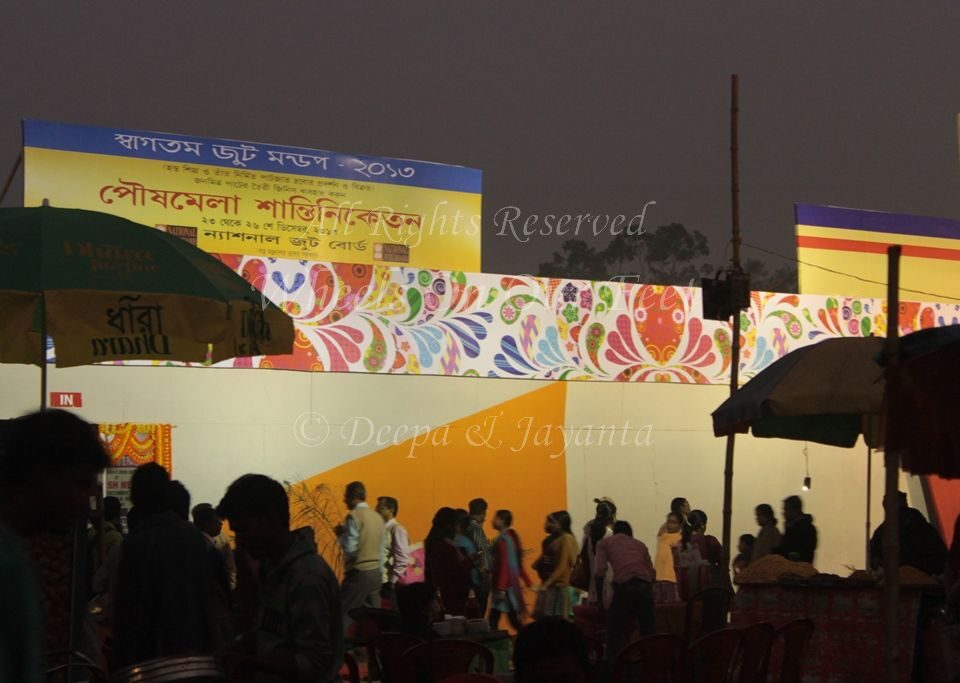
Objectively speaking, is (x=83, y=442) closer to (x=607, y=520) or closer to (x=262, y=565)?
(x=262, y=565)

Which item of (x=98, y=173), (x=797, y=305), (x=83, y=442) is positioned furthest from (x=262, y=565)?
(x=797, y=305)

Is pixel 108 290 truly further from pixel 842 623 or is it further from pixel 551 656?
pixel 842 623

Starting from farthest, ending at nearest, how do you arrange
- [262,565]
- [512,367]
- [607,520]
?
1. [512,367]
2. [607,520]
3. [262,565]

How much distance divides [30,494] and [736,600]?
275 inches

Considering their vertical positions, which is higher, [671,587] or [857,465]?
[857,465]

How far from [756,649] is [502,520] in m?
6.24

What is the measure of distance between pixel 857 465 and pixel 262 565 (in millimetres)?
13154

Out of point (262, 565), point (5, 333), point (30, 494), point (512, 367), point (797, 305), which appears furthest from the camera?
point (797, 305)

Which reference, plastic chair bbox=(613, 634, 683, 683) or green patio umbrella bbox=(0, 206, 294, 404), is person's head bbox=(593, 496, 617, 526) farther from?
green patio umbrella bbox=(0, 206, 294, 404)

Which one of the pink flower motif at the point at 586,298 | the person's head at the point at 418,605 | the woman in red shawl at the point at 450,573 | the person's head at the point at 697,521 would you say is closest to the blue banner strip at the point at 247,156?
the pink flower motif at the point at 586,298

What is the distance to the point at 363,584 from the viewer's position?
39.1 ft

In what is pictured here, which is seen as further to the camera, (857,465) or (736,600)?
(857,465)

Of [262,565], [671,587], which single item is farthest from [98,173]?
[262,565]

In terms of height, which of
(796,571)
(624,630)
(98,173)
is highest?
(98,173)
